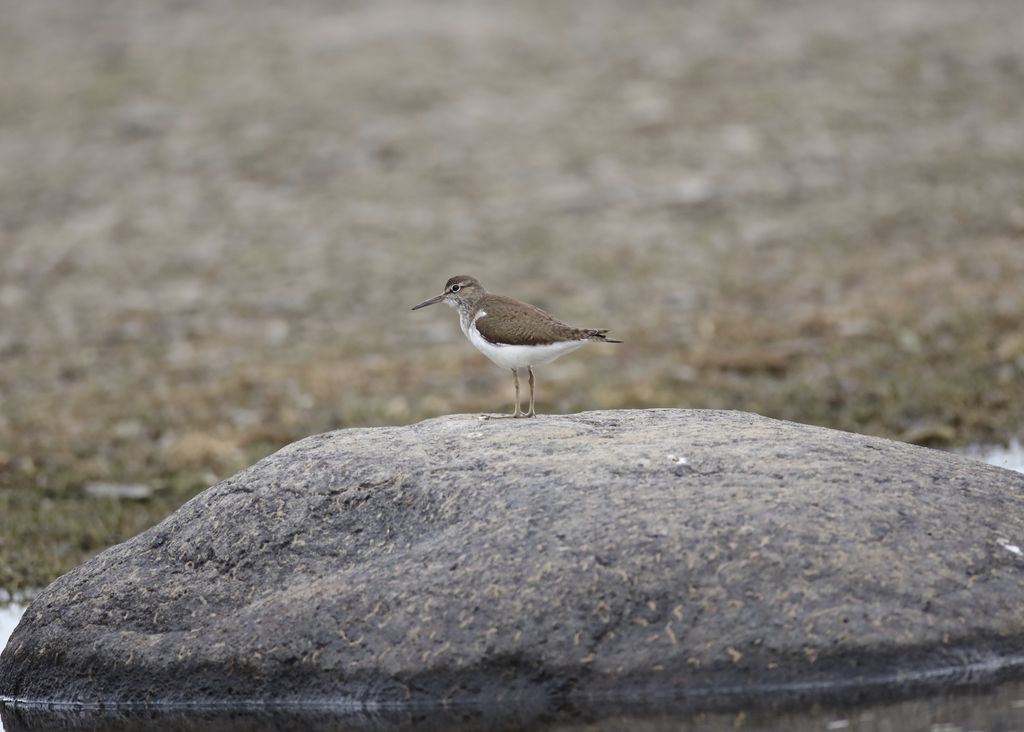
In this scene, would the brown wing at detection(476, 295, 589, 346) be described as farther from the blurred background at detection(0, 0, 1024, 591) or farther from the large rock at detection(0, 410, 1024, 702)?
the blurred background at detection(0, 0, 1024, 591)

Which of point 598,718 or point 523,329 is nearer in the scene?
point 598,718

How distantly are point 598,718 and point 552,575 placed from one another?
3.49 ft

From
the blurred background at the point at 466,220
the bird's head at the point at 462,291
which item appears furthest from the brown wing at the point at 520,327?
the blurred background at the point at 466,220

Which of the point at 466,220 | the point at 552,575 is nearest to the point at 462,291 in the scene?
the point at 552,575

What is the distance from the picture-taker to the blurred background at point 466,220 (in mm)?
19531

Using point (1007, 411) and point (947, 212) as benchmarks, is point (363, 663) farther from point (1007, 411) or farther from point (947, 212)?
point (947, 212)

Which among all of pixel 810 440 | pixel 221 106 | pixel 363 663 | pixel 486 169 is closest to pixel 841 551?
pixel 810 440

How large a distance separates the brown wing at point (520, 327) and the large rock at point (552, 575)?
2.37 ft

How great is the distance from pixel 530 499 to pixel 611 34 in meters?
27.3

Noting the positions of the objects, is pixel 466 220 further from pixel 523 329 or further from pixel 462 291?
pixel 523 329

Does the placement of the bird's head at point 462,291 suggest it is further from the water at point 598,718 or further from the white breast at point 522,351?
the water at point 598,718

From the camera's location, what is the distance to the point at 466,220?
2838 centimetres

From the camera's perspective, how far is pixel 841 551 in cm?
999

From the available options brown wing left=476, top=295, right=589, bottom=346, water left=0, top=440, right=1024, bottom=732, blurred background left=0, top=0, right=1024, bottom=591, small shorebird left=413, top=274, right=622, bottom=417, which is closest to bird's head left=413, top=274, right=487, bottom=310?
small shorebird left=413, top=274, right=622, bottom=417
